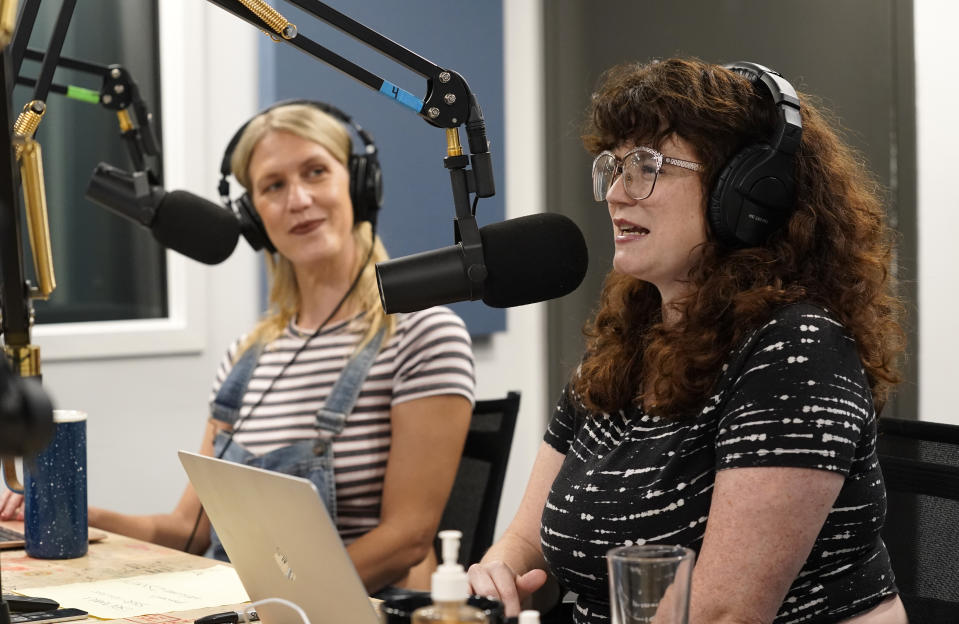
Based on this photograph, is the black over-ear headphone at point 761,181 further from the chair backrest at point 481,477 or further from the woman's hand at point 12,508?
the woman's hand at point 12,508

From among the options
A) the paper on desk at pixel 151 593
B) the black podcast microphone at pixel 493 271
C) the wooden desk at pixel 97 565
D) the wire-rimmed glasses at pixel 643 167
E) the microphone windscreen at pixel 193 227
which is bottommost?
the wooden desk at pixel 97 565

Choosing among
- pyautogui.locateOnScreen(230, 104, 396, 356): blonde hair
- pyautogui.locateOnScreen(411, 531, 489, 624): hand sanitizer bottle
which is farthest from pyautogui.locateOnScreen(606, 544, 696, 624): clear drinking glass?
pyautogui.locateOnScreen(230, 104, 396, 356): blonde hair

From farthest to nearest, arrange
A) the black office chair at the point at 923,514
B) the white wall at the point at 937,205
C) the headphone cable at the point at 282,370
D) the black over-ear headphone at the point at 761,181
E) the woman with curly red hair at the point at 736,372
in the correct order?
the white wall at the point at 937,205, the headphone cable at the point at 282,370, the black office chair at the point at 923,514, the black over-ear headphone at the point at 761,181, the woman with curly red hair at the point at 736,372

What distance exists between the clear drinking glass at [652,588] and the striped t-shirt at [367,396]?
1.17m

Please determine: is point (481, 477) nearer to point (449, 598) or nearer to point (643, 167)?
point (643, 167)

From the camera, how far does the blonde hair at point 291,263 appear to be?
224cm

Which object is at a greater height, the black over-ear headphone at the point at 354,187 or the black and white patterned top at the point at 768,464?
the black over-ear headphone at the point at 354,187

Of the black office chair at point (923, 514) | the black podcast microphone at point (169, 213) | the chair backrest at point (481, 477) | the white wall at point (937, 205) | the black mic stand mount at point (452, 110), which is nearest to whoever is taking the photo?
the black mic stand mount at point (452, 110)

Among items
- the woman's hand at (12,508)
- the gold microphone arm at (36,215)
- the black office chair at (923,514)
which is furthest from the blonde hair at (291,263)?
the gold microphone arm at (36,215)

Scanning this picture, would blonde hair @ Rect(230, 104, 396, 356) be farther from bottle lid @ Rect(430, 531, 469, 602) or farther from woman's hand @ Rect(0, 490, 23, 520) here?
bottle lid @ Rect(430, 531, 469, 602)

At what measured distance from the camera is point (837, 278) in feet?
4.69

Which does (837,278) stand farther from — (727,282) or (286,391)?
(286,391)

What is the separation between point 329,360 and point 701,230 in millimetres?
941

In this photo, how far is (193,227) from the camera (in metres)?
1.85
